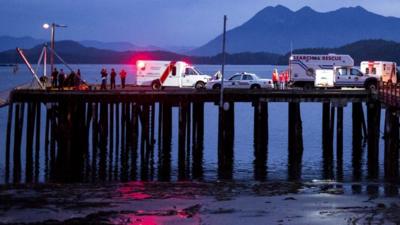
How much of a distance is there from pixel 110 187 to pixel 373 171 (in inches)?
595

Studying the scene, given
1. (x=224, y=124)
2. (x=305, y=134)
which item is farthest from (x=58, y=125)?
(x=305, y=134)

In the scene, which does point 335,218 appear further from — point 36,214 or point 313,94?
point 313,94

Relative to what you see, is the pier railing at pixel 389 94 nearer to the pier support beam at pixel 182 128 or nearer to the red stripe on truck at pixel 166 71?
the pier support beam at pixel 182 128

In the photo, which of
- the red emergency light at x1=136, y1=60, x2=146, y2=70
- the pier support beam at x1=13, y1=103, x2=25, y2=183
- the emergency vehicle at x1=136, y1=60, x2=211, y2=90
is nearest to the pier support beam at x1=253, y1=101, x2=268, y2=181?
the emergency vehicle at x1=136, y1=60, x2=211, y2=90

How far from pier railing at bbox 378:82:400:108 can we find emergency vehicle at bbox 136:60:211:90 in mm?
13643

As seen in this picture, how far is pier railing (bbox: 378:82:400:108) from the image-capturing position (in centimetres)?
3380

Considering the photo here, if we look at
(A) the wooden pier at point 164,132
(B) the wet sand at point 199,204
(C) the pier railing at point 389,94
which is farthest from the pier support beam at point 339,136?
(B) the wet sand at point 199,204

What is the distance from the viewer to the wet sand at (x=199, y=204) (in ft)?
68.1

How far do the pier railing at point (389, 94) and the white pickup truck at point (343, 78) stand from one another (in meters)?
8.44

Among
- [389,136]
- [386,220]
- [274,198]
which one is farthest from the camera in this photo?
[389,136]

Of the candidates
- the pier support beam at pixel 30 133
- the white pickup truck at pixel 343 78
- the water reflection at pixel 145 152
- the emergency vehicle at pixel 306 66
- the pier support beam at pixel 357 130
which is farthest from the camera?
the emergency vehicle at pixel 306 66

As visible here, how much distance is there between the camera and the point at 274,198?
24.4 metres

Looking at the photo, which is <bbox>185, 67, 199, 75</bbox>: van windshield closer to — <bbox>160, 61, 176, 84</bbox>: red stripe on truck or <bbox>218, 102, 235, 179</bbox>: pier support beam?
<bbox>160, 61, 176, 84</bbox>: red stripe on truck

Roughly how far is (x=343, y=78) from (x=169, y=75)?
35.7ft
